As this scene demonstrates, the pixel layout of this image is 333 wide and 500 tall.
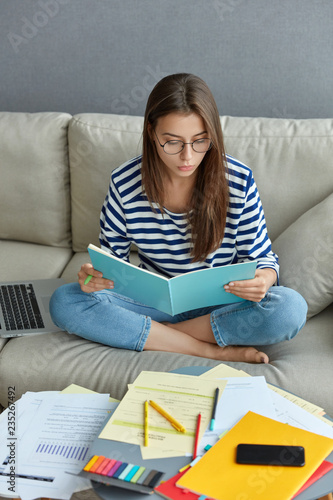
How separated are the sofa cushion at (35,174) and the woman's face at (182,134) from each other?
74 cm

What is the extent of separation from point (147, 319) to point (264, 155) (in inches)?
25.8

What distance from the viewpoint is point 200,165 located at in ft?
Answer: 5.12

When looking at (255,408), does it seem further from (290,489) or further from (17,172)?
(17,172)

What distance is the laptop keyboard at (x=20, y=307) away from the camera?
1.74 meters

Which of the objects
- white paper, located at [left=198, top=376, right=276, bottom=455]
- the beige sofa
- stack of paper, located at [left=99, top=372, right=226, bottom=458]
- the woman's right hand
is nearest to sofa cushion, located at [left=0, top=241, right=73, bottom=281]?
the beige sofa

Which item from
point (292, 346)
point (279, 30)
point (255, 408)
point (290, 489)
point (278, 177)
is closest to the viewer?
point (290, 489)

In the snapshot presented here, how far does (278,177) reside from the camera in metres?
1.87

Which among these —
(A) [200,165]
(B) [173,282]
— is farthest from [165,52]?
(B) [173,282]

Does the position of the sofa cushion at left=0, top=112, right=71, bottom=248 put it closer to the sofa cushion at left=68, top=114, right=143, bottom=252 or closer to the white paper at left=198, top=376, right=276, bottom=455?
the sofa cushion at left=68, top=114, right=143, bottom=252

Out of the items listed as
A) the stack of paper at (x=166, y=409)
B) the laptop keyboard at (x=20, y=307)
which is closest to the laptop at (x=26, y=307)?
the laptop keyboard at (x=20, y=307)

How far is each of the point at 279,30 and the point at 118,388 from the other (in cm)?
136

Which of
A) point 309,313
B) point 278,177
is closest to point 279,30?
point 278,177

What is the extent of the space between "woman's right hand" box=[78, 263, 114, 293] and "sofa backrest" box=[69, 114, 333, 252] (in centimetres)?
57

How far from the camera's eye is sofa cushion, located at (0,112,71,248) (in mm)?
2074
